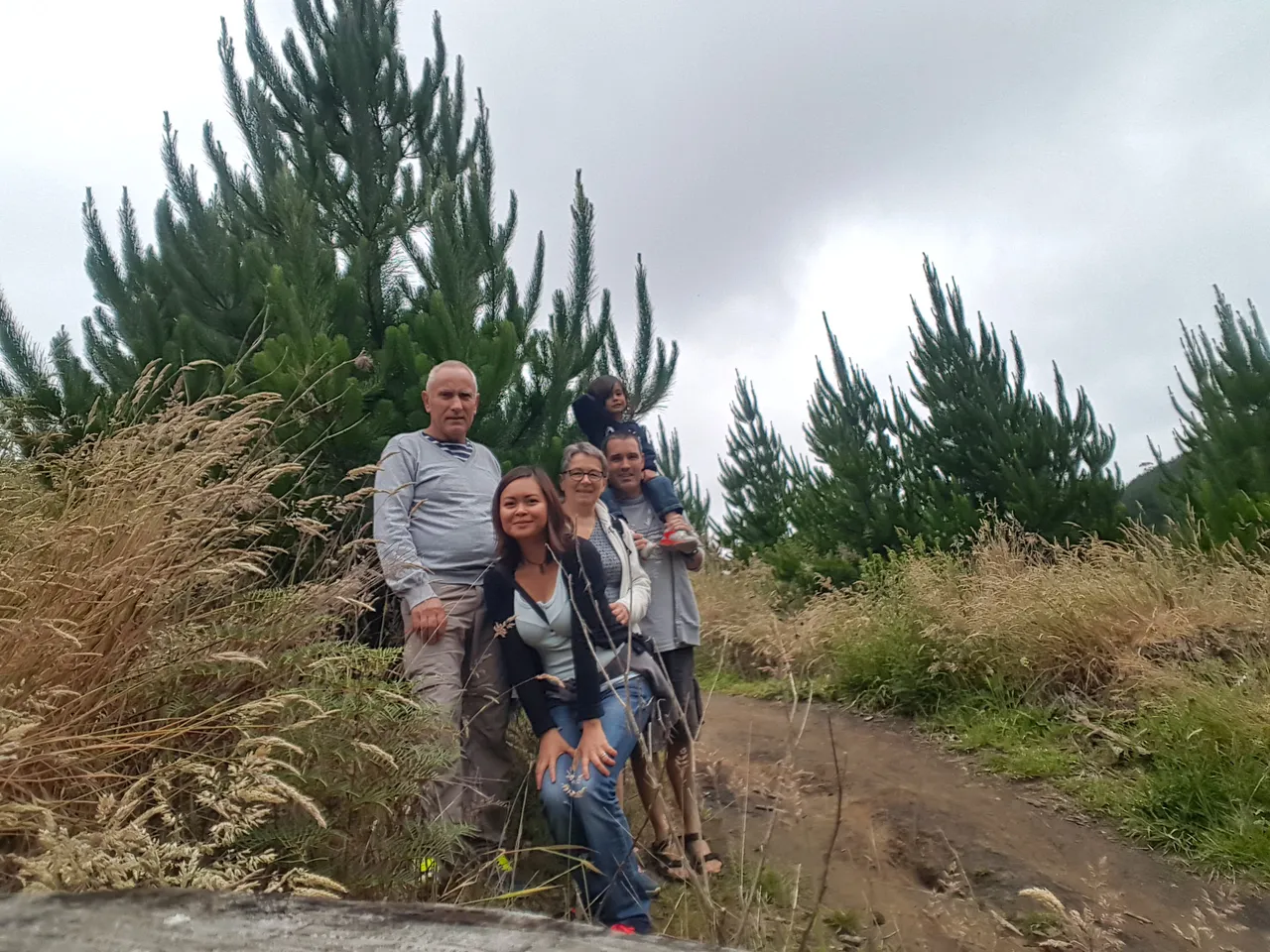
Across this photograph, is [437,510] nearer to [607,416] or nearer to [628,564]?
[628,564]

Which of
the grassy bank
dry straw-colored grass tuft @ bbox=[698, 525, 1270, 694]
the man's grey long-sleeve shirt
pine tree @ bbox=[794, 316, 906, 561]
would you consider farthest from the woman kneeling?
pine tree @ bbox=[794, 316, 906, 561]

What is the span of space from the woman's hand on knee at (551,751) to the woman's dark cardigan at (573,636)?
28mm

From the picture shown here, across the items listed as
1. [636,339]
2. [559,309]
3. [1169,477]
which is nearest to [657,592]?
[559,309]

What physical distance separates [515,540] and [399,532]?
40cm

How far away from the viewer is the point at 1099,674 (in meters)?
4.88

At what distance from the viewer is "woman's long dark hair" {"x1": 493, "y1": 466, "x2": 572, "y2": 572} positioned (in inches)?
99.1

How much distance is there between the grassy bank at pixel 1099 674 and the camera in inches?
137

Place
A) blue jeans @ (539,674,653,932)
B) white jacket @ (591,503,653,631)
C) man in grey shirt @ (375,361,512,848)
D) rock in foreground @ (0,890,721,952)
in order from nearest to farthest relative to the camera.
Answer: rock in foreground @ (0,890,721,952), blue jeans @ (539,674,653,932), man in grey shirt @ (375,361,512,848), white jacket @ (591,503,653,631)

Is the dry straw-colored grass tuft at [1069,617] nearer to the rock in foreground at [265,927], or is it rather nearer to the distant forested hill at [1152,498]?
the rock in foreground at [265,927]

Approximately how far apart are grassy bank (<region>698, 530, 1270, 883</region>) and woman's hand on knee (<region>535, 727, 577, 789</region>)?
69 centimetres

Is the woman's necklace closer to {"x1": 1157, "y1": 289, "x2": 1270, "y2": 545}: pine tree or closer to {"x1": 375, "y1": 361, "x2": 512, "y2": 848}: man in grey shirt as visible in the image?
{"x1": 375, "y1": 361, "x2": 512, "y2": 848}: man in grey shirt

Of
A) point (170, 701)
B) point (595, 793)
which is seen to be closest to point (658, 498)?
point (595, 793)

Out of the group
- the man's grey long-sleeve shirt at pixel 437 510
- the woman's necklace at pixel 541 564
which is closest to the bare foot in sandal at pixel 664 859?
the woman's necklace at pixel 541 564

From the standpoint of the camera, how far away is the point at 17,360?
5.18 m
